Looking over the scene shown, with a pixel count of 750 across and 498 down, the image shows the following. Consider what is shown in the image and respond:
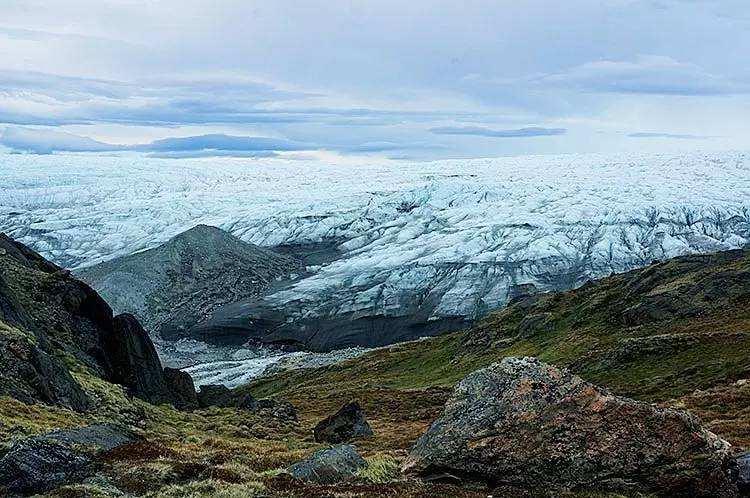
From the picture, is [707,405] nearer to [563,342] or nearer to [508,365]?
[508,365]

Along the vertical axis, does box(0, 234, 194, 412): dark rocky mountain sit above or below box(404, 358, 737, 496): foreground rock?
below

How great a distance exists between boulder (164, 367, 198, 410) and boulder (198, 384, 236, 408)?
6.19 ft

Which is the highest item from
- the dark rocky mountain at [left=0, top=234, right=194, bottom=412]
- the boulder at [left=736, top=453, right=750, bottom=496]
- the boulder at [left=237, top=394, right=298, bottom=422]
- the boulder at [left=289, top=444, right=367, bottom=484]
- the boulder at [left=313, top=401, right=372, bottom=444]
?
the boulder at [left=736, top=453, right=750, bottom=496]

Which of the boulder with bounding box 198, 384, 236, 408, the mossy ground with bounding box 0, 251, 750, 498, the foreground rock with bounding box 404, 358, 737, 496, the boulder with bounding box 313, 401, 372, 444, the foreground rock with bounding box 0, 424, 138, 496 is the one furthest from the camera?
the boulder with bounding box 198, 384, 236, 408

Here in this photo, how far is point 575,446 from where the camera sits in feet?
59.6

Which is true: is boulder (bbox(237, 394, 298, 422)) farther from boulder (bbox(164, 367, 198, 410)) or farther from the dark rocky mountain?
the dark rocky mountain

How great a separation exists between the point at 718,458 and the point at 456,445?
6.53 meters

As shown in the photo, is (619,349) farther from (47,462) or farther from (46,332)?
(47,462)

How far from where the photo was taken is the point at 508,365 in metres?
21.8

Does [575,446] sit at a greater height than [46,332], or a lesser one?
greater

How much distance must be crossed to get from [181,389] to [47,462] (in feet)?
147

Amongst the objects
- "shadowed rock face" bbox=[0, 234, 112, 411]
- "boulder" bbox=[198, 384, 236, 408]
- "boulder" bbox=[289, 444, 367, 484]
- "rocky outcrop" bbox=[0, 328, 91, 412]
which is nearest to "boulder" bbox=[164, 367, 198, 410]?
"boulder" bbox=[198, 384, 236, 408]

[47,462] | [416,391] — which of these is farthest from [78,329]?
[47,462]

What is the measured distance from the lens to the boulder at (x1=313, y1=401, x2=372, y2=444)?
4341 cm
